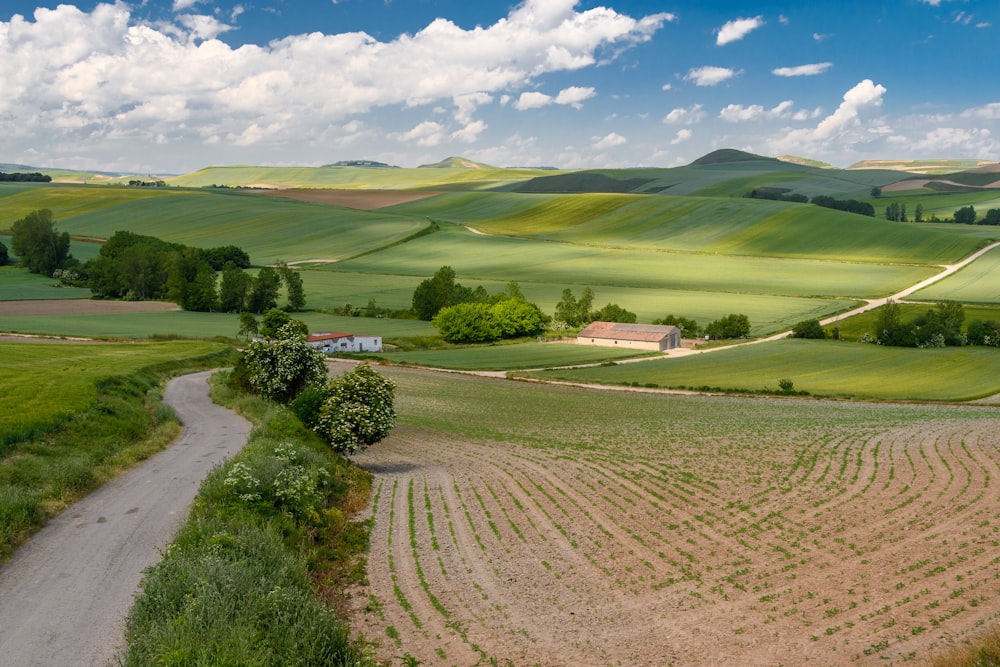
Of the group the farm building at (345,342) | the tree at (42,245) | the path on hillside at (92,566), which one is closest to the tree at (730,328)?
the farm building at (345,342)

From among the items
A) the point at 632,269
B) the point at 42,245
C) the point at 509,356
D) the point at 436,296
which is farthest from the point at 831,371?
the point at 42,245

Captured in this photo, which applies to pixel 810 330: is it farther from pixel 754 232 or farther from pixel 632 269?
pixel 754 232

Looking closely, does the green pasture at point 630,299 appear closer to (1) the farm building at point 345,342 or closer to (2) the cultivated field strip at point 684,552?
(1) the farm building at point 345,342

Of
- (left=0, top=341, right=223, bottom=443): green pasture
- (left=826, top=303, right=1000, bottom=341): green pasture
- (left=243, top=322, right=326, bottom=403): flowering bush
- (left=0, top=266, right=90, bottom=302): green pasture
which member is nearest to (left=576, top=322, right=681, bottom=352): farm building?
(left=826, top=303, right=1000, bottom=341): green pasture

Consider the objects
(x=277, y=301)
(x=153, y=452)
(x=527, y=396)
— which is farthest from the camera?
(x=277, y=301)

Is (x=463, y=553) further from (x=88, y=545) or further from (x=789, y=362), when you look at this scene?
(x=789, y=362)

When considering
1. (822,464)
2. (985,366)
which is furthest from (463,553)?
(985,366)

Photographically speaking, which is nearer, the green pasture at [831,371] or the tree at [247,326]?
the green pasture at [831,371]

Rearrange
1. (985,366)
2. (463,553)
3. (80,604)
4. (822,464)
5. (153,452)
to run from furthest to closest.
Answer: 1. (985,366)
2. (822,464)
3. (153,452)
4. (463,553)
5. (80,604)
